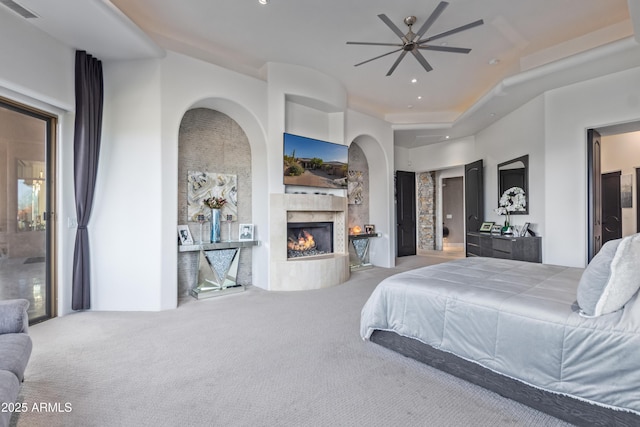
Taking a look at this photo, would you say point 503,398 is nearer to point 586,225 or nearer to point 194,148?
point 586,225

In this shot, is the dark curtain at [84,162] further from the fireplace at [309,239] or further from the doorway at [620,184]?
the doorway at [620,184]

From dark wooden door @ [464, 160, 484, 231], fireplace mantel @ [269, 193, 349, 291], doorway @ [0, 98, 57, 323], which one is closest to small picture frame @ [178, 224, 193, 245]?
fireplace mantel @ [269, 193, 349, 291]

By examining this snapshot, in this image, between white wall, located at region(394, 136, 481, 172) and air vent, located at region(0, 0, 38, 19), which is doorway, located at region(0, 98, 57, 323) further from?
white wall, located at region(394, 136, 481, 172)

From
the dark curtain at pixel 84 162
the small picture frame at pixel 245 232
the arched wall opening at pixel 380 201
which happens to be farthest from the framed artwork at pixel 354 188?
the dark curtain at pixel 84 162

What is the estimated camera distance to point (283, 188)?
15.2 ft

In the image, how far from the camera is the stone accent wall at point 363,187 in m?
6.41

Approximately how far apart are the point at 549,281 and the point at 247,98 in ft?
13.2

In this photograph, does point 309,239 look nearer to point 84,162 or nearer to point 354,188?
point 354,188

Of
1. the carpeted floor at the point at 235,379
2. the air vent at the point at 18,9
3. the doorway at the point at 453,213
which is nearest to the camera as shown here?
the carpeted floor at the point at 235,379

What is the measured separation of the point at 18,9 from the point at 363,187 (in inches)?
213

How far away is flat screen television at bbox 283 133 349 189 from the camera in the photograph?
4719 millimetres

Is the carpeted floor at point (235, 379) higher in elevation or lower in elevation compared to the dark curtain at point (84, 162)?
lower

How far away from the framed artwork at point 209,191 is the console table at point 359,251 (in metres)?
2.35

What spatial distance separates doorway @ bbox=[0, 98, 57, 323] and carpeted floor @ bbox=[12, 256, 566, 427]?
44 cm
